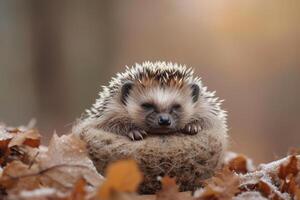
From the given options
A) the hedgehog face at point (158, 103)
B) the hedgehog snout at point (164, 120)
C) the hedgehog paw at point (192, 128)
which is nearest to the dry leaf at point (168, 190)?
the hedgehog paw at point (192, 128)

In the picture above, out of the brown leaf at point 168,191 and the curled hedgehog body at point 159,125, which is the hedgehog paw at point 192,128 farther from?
the brown leaf at point 168,191

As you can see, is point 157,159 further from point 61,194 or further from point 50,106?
point 50,106

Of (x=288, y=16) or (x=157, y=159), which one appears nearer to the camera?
(x=157, y=159)

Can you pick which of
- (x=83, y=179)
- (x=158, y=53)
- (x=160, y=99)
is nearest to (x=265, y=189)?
(x=83, y=179)

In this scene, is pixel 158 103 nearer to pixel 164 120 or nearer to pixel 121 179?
pixel 164 120

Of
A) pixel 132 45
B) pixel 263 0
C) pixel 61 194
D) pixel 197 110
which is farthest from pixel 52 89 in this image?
pixel 61 194

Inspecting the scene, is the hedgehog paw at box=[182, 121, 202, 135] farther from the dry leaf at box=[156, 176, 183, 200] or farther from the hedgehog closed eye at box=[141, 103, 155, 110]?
the dry leaf at box=[156, 176, 183, 200]
